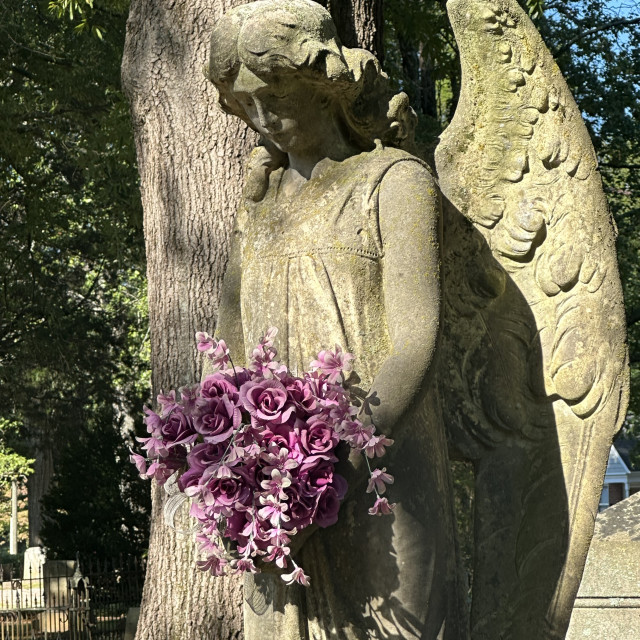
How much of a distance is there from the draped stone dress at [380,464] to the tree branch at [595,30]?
1099 centimetres

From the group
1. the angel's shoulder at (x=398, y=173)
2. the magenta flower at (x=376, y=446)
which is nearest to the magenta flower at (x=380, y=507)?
the magenta flower at (x=376, y=446)

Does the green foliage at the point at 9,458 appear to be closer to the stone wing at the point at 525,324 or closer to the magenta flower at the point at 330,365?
the stone wing at the point at 525,324

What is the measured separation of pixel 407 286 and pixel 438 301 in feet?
0.30

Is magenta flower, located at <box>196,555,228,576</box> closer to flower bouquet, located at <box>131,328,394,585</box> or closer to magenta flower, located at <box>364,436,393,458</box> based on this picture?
flower bouquet, located at <box>131,328,394,585</box>

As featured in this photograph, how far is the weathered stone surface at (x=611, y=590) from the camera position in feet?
16.5

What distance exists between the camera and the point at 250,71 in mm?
2736

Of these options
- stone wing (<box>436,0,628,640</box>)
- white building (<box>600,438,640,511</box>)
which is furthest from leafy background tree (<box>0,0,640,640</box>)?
white building (<box>600,438,640,511</box>)

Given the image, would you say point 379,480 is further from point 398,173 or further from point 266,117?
point 266,117

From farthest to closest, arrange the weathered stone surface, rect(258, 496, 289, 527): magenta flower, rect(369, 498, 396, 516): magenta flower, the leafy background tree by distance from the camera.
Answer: the leafy background tree < the weathered stone surface < rect(369, 498, 396, 516): magenta flower < rect(258, 496, 289, 527): magenta flower

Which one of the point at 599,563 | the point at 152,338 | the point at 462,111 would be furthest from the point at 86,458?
the point at 462,111

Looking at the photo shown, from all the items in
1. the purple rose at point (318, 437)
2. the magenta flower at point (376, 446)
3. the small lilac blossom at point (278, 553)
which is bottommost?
the small lilac blossom at point (278, 553)

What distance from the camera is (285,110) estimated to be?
9.20 ft

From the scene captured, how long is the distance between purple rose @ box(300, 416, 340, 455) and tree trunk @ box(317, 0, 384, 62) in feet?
14.7

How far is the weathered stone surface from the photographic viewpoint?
5.02 m
